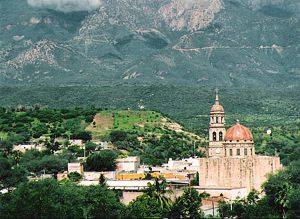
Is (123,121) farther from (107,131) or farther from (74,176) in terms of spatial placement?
(74,176)

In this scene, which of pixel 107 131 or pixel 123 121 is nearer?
pixel 107 131

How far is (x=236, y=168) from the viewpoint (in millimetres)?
96125

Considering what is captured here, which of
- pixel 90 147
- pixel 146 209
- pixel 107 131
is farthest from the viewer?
pixel 107 131

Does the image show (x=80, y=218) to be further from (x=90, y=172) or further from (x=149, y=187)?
(x=90, y=172)

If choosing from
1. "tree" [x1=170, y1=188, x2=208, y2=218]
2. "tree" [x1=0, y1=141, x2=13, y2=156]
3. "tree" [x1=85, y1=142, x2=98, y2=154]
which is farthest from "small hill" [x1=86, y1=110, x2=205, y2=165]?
"tree" [x1=170, y1=188, x2=208, y2=218]

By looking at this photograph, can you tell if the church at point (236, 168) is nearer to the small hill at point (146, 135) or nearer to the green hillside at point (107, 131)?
the small hill at point (146, 135)

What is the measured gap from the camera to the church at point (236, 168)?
Result: 95562 mm

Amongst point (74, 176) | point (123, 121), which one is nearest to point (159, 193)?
point (74, 176)

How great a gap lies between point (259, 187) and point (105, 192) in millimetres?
19709

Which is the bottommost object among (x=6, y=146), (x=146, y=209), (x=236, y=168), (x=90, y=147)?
(x=146, y=209)

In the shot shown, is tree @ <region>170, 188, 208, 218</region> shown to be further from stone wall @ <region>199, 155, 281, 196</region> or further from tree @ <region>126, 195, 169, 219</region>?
stone wall @ <region>199, 155, 281, 196</region>

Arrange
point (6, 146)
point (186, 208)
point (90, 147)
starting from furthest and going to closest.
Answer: point (90, 147) < point (6, 146) < point (186, 208)

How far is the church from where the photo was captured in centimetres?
9556

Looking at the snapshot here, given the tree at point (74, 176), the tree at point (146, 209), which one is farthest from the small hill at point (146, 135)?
the tree at point (146, 209)
